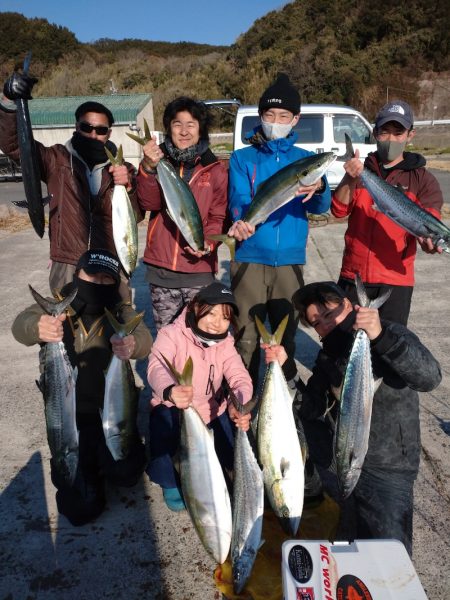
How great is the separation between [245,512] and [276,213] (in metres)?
2.13

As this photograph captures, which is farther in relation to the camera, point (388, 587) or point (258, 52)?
point (258, 52)

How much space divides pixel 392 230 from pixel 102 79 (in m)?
57.4

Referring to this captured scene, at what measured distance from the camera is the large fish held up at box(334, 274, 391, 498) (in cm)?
205

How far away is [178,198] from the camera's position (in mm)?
2977

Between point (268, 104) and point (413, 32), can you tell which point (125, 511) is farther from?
point (413, 32)

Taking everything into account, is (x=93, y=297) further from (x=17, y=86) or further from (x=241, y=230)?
(x=17, y=86)

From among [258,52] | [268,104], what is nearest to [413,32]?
[258,52]

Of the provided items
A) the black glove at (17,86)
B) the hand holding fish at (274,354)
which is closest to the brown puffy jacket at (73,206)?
the black glove at (17,86)

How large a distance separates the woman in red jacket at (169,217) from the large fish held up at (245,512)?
1524 millimetres

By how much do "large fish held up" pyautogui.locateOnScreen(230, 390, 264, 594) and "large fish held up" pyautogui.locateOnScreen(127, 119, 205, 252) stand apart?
5.06 ft

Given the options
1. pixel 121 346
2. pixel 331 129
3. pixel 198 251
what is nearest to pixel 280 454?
pixel 121 346

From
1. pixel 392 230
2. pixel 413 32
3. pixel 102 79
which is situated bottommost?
pixel 392 230

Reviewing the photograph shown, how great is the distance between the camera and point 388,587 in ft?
5.30

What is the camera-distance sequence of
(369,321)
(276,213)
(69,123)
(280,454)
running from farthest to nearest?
(69,123)
(276,213)
(280,454)
(369,321)
